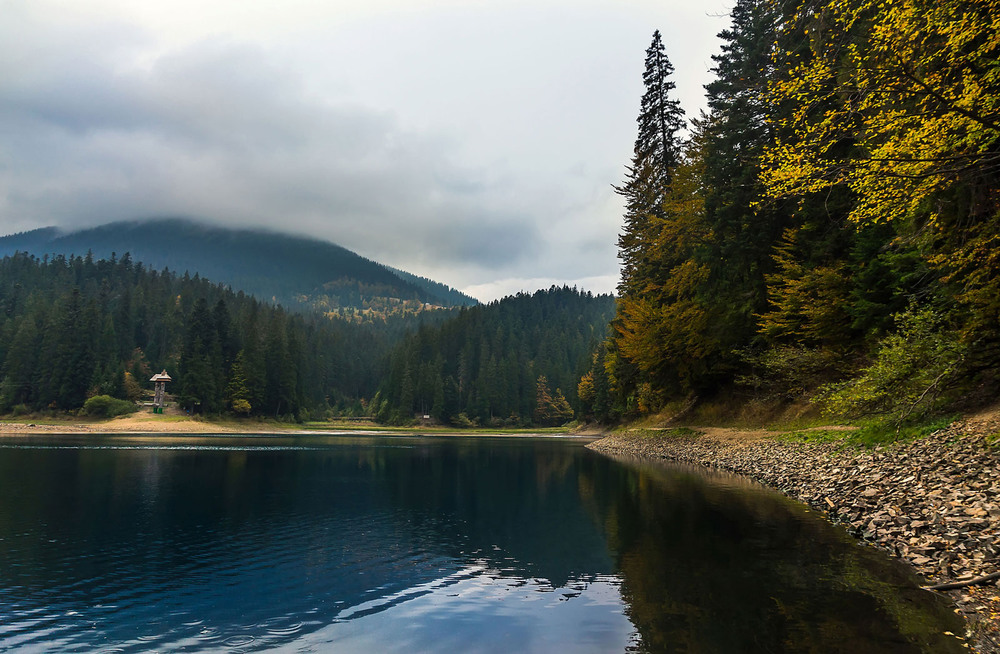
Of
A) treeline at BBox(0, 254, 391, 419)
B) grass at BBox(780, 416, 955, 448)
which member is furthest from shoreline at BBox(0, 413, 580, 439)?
grass at BBox(780, 416, 955, 448)

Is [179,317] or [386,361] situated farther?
[386,361]

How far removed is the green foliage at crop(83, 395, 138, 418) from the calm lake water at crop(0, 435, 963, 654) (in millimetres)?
97782

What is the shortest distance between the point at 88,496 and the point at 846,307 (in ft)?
124

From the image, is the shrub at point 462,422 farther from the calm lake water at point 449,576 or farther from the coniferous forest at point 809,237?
the calm lake water at point 449,576

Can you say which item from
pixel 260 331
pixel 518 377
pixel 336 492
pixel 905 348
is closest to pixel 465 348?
pixel 518 377

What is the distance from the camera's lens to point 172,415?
114375 mm

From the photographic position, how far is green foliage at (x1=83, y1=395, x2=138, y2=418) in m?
110

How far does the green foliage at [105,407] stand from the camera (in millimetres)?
110250

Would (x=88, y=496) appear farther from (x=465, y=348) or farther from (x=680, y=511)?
(x=465, y=348)

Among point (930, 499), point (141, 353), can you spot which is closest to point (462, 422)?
point (141, 353)

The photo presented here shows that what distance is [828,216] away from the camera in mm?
31625

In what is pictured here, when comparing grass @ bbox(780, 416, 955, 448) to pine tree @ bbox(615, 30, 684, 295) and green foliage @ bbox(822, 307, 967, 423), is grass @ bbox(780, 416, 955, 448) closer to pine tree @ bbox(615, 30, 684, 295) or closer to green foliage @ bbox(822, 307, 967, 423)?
green foliage @ bbox(822, 307, 967, 423)

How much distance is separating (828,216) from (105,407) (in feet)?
406

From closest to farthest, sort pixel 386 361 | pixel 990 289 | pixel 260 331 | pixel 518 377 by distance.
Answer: pixel 990 289, pixel 260 331, pixel 518 377, pixel 386 361
